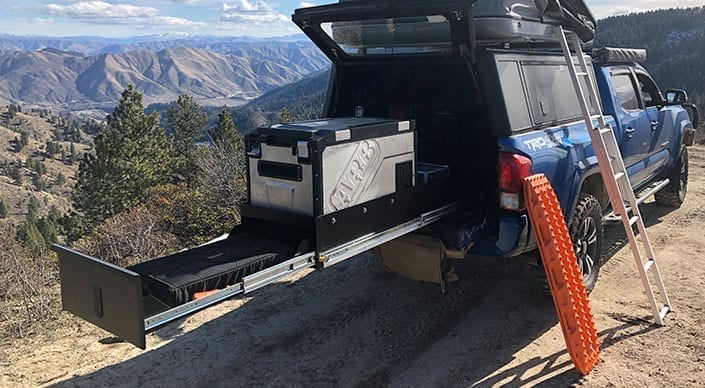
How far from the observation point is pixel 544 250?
13.3 ft

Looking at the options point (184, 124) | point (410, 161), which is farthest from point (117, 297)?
point (184, 124)

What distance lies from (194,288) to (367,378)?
1.61m

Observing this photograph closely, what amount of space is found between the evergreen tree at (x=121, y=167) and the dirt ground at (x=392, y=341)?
2711cm

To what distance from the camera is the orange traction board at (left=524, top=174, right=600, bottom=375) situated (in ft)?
12.8

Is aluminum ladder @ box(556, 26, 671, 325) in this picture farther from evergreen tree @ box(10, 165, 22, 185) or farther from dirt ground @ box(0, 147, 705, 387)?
evergreen tree @ box(10, 165, 22, 185)

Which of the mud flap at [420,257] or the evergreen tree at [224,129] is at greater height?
the evergreen tree at [224,129]

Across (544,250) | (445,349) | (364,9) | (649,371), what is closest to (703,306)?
(649,371)

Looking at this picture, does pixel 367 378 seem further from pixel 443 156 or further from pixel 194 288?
pixel 443 156

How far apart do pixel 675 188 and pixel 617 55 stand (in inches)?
123

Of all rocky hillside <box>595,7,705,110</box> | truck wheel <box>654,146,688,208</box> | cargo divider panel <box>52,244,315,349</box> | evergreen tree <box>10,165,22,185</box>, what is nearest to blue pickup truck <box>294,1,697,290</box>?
cargo divider panel <box>52,244,315,349</box>

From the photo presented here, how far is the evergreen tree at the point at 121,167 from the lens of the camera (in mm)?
31719

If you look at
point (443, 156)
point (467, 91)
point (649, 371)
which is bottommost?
point (649, 371)

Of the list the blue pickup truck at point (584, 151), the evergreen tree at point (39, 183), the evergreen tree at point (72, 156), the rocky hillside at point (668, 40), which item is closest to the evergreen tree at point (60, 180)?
the evergreen tree at point (39, 183)

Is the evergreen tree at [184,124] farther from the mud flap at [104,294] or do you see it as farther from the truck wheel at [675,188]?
the mud flap at [104,294]
